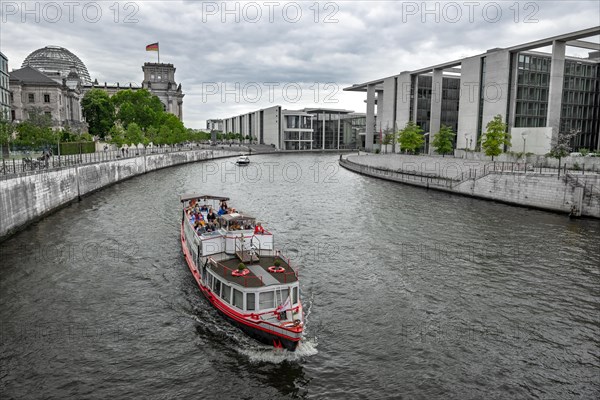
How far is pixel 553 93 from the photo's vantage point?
6800cm

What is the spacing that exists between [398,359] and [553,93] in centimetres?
6299

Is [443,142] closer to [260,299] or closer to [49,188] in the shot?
[49,188]

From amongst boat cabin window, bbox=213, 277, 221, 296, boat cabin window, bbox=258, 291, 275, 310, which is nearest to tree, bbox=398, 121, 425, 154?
boat cabin window, bbox=213, 277, 221, 296

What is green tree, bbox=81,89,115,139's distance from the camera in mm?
140375

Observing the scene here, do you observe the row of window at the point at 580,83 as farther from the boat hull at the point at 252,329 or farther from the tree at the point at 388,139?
the boat hull at the point at 252,329

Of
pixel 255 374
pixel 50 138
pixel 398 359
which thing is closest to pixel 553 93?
pixel 398 359

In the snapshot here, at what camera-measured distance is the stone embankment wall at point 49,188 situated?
36875 millimetres

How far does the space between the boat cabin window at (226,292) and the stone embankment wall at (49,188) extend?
23.0 m

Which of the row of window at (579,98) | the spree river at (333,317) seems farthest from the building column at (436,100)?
the spree river at (333,317)

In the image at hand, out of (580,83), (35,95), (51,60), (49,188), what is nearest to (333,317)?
(49,188)

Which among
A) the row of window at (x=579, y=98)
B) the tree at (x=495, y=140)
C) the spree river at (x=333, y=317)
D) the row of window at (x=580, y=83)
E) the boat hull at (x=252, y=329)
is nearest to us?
the spree river at (x=333, y=317)

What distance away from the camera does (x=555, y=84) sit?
67.6m

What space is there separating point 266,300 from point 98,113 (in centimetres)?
13951

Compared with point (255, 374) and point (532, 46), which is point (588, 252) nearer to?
point (255, 374)
